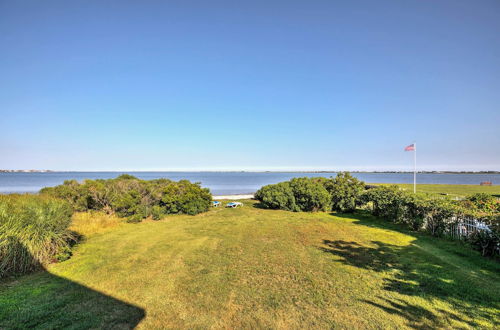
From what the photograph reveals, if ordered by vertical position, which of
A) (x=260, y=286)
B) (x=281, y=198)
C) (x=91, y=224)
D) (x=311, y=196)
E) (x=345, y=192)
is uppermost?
(x=345, y=192)

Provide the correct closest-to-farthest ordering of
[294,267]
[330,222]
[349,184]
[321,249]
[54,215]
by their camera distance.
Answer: [294,267] < [54,215] < [321,249] < [330,222] < [349,184]

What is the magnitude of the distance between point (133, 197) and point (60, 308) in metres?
9.91

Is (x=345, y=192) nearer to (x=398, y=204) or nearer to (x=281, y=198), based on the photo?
(x=398, y=204)

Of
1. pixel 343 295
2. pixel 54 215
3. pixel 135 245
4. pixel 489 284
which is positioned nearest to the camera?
pixel 343 295

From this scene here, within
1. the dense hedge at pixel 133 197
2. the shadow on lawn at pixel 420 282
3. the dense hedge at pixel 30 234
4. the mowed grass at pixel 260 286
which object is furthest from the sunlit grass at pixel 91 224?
the shadow on lawn at pixel 420 282

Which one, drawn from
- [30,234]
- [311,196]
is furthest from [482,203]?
[30,234]

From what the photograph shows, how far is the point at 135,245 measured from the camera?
7539mm

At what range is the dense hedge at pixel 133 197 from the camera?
491 inches

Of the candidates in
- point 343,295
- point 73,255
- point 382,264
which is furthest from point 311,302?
point 73,255

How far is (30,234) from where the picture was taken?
574cm

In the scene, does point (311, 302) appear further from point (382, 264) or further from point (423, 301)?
point (382, 264)

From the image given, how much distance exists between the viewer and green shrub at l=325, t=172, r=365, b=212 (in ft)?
46.8

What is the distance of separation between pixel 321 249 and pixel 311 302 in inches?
129

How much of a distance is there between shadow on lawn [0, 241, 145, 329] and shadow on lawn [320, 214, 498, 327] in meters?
4.51
